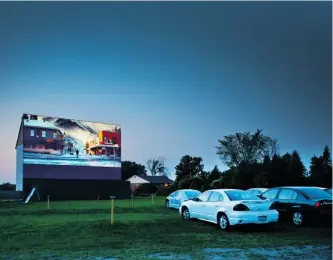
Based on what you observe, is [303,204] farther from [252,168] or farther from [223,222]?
[252,168]

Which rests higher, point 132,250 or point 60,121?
point 60,121

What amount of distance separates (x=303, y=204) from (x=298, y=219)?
1.69 ft

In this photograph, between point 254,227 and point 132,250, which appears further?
point 254,227

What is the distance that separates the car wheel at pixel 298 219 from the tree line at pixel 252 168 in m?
16.8

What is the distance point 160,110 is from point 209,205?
9642mm

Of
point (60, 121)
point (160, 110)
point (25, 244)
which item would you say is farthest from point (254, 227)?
point (60, 121)

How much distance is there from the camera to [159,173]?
Answer: 103m

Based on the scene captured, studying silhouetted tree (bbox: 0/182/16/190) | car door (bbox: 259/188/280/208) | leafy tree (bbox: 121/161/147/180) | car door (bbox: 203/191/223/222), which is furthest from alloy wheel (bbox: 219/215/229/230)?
leafy tree (bbox: 121/161/147/180)

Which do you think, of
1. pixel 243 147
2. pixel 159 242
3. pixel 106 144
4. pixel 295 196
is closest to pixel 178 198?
pixel 295 196

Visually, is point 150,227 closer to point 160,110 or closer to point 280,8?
point 280,8

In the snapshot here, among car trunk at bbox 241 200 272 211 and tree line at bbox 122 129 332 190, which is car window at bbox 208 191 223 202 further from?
tree line at bbox 122 129 332 190

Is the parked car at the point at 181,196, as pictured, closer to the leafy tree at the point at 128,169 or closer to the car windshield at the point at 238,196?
the car windshield at the point at 238,196

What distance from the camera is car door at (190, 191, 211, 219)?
14602mm

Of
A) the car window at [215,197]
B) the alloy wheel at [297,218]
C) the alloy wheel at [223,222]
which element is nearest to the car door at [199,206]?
the car window at [215,197]
